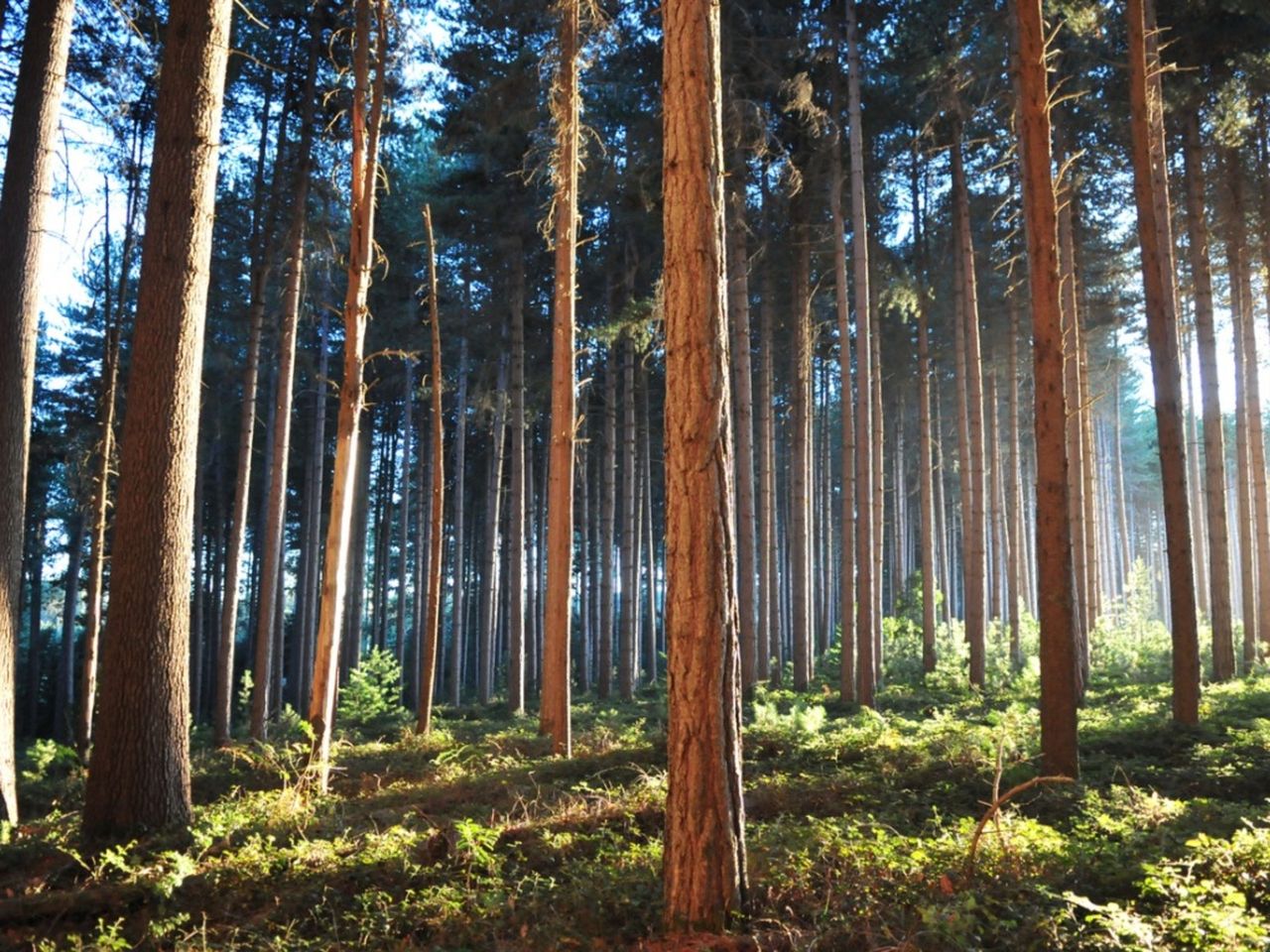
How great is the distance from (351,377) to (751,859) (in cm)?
640

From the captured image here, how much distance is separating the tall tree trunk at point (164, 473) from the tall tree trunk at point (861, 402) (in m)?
10.4

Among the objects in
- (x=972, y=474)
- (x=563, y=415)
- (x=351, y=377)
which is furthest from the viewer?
(x=972, y=474)

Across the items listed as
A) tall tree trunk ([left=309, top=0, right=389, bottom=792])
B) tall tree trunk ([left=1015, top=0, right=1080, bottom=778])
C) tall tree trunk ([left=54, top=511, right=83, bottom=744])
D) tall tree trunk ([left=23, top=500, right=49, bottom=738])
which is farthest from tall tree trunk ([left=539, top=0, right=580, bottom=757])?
tall tree trunk ([left=23, top=500, right=49, bottom=738])

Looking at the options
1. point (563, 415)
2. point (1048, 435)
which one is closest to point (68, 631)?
point (563, 415)

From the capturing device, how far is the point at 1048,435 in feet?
28.3

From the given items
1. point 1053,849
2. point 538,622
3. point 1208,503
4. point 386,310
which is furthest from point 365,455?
point 1053,849

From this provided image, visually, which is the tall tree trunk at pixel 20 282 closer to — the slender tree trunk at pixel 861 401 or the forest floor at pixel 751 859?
the forest floor at pixel 751 859

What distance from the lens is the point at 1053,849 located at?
560 cm

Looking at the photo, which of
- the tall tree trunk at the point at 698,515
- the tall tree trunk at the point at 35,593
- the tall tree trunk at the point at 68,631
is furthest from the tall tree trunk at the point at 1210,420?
the tall tree trunk at the point at 35,593

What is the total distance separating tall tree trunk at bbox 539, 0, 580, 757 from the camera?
10.8 m

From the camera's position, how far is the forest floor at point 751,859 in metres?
4.50

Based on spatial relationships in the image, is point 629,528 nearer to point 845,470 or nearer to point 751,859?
point 845,470

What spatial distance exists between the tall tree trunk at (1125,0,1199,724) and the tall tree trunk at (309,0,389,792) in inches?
371

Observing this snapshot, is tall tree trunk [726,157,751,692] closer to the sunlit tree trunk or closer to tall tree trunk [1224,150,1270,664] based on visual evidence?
the sunlit tree trunk
